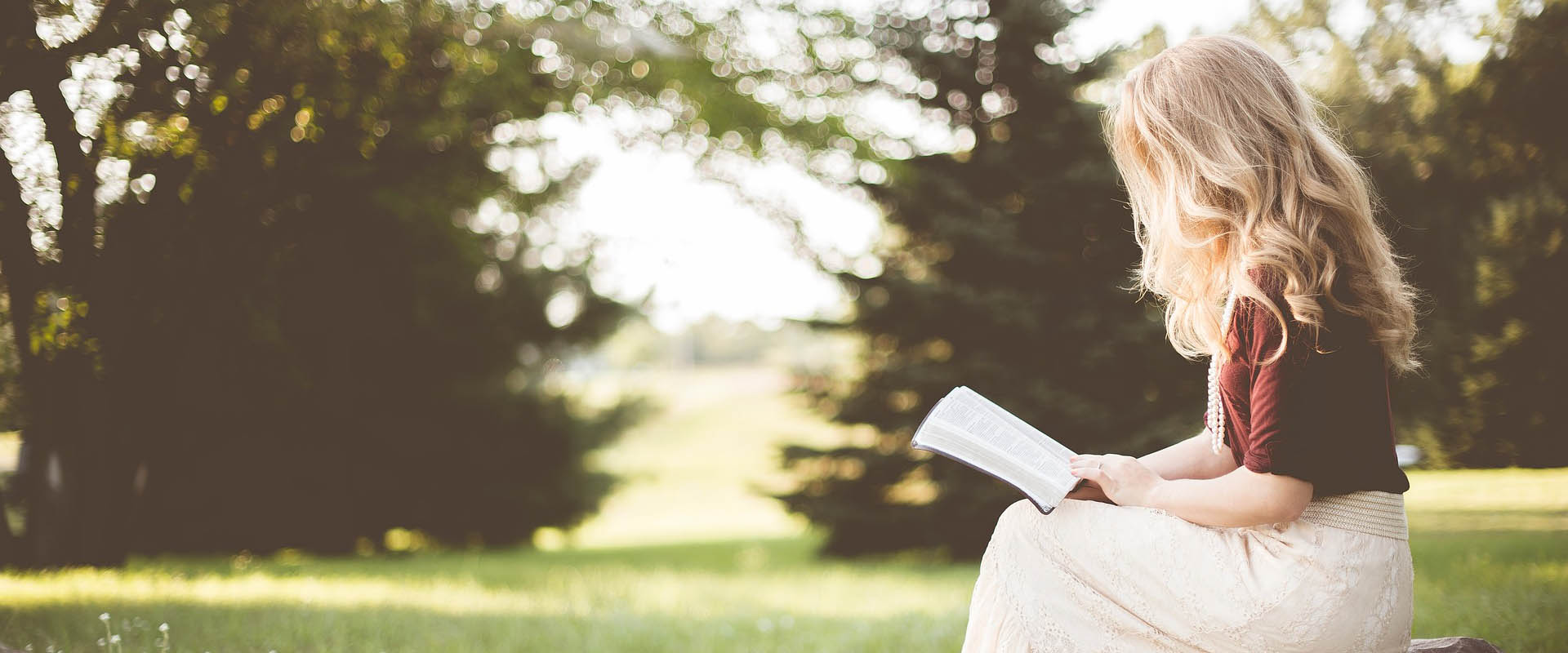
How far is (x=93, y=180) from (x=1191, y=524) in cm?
437

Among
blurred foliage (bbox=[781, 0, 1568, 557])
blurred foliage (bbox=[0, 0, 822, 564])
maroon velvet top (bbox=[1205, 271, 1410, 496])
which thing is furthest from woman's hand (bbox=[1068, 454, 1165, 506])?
blurred foliage (bbox=[781, 0, 1568, 557])

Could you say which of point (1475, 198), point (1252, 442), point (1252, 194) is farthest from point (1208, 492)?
point (1475, 198)

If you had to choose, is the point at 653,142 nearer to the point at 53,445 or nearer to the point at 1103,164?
the point at 1103,164

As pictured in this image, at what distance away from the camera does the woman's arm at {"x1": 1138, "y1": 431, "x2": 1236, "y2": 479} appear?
237cm

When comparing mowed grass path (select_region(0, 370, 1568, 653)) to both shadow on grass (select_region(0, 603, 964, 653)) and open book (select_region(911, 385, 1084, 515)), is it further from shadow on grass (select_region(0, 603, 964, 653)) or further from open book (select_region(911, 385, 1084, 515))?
open book (select_region(911, 385, 1084, 515))

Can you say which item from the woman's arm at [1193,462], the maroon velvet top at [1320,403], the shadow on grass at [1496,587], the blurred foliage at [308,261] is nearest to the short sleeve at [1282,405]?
the maroon velvet top at [1320,403]

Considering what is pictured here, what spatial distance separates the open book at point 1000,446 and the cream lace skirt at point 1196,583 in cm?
6

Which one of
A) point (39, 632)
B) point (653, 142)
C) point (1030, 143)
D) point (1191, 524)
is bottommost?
point (39, 632)

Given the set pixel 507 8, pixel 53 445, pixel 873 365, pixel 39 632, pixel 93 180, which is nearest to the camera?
pixel 39 632

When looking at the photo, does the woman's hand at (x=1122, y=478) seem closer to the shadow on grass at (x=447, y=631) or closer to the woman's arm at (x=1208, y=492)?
the woman's arm at (x=1208, y=492)

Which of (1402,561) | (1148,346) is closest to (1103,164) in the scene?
(1148,346)

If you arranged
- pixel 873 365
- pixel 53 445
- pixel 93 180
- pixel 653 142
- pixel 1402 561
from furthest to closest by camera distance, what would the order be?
pixel 653 142, pixel 873 365, pixel 53 445, pixel 93 180, pixel 1402 561

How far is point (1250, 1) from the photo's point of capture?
8.60 meters

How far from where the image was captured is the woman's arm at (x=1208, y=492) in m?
1.87
